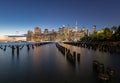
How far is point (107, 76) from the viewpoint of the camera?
16656 mm

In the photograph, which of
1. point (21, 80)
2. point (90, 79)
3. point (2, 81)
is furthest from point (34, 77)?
point (90, 79)

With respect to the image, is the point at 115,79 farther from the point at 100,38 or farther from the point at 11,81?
the point at 100,38

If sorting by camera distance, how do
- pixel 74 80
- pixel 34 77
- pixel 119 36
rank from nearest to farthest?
pixel 74 80 < pixel 34 77 < pixel 119 36

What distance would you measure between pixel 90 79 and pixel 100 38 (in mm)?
97500

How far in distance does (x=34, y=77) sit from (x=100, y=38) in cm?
9831

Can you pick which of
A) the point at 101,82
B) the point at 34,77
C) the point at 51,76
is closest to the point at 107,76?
the point at 101,82

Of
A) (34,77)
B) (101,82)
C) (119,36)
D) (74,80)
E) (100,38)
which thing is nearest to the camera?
(101,82)

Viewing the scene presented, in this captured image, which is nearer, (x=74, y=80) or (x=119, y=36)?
(x=74, y=80)

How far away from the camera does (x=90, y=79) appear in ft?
57.2

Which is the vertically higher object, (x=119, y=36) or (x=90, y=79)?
(x=119, y=36)

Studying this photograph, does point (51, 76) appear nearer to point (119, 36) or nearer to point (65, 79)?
point (65, 79)

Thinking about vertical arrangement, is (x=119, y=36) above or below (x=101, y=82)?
above

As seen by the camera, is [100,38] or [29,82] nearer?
[29,82]

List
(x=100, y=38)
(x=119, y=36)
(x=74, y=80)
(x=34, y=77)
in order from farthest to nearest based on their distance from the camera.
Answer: (x=100, y=38), (x=119, y=36), (x=34, y=77), (x=74, y=80)
